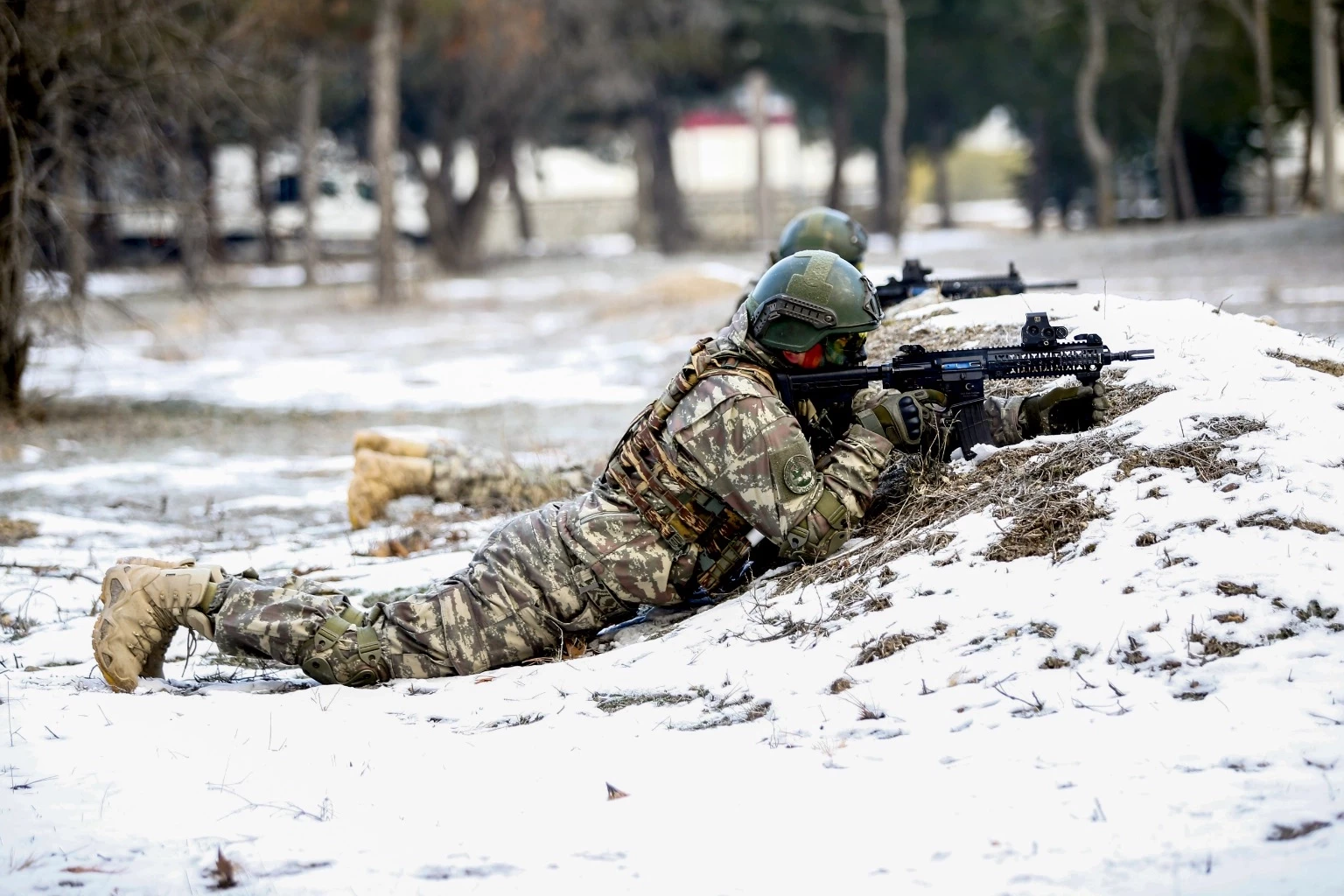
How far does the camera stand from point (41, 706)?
4.74 meters

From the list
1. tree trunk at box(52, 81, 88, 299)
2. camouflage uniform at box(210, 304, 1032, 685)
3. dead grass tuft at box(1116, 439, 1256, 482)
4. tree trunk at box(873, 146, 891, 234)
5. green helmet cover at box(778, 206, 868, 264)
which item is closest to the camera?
dead grass tuft at box(1116, 439, 1256, 482)

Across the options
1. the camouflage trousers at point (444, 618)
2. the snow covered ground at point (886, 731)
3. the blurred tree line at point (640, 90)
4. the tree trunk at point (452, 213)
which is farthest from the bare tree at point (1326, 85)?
the camouflage trousers at point (444, 618)

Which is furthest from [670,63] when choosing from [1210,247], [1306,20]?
[1210,247]

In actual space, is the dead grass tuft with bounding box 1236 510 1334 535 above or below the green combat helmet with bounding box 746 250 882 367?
below

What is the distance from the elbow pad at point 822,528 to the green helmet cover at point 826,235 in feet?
9.78

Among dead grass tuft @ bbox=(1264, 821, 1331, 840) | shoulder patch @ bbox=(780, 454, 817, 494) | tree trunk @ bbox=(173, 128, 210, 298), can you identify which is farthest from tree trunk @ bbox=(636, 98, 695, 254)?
dead grass tuft @ bbox=(1264, 821, 1331, 840)

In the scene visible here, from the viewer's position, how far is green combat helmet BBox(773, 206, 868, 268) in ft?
25.4

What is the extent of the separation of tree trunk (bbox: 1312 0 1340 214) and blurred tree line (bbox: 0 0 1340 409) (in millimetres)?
1743

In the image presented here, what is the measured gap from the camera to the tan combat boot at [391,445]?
841 centimetres

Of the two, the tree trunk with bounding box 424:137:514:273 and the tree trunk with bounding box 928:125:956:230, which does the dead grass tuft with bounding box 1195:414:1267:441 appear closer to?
the tree trunk with bounding box 424:137:514:273

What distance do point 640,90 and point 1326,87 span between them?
16201 mm

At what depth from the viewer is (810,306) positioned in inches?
190

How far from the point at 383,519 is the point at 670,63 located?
29.5 m

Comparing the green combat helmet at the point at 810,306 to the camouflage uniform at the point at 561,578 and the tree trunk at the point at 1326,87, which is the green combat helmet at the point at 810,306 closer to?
the camouflage uniform at the point at 561,578
